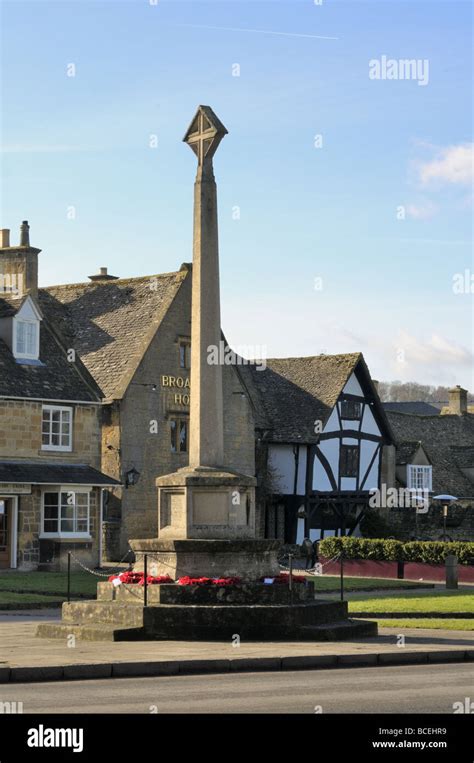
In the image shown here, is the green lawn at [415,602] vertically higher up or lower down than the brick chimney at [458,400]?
lower down

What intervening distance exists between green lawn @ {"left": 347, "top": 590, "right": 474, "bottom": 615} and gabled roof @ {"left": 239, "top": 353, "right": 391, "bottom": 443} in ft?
60.4

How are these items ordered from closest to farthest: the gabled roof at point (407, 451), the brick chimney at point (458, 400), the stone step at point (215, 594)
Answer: the stone step at point (215, 594) < the gabled roof at point (407, 451) < the brick chimney at point (458, 400)

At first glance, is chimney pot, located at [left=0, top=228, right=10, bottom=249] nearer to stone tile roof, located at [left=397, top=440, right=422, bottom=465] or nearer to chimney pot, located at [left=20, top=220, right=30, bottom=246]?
chimney pot, located at [left=20, top=220, right=30, bottom=246]

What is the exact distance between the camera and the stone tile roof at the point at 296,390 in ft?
165

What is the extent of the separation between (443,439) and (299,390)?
14318 mm

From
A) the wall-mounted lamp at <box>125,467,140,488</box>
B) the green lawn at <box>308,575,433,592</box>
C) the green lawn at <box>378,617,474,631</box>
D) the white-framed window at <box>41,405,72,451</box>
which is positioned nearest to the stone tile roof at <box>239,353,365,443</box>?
the wall-mounted lamp at <box>125,467,140,488</box>

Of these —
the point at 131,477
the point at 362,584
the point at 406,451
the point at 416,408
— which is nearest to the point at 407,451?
the point at 406,451

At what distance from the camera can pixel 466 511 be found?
2007 inches

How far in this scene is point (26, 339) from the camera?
40812mm

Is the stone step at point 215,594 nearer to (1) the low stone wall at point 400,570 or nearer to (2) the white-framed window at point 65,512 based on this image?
(1) the low stone wall at point 400,570

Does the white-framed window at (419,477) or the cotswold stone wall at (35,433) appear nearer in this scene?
the cotswold stone wall at (35,433)

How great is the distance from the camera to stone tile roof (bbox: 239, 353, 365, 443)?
50.2 meters

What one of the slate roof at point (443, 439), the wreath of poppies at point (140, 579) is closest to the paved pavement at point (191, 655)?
the wreath of poppies at point (140, 579)
